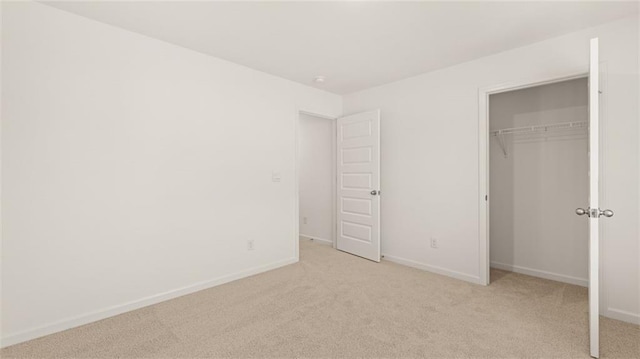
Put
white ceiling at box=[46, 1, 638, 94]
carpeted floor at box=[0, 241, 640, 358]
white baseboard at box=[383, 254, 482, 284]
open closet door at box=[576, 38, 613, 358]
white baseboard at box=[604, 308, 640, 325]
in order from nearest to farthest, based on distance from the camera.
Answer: open closet door at box=[576, 38, 613, 358], carpeted floor at box=[0, 241, 640, 358], white ceiling at box=[46, 1, 638, 94], white baseboard at box=[604, 308, 640, 325], white baseboard at box=[383, 254, 482, 284]

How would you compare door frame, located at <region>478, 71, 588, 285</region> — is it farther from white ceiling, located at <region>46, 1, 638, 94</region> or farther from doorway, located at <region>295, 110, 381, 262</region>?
doorway, located at <region>295, 110, 381, 262</region>

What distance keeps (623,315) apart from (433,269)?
1.59m

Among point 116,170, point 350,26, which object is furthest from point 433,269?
point 116,170

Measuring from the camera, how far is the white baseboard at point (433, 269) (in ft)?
10.7

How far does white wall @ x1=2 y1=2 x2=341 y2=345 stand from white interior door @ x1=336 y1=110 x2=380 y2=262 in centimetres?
131

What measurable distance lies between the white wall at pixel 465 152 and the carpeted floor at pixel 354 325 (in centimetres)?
44

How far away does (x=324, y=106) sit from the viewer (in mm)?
4359

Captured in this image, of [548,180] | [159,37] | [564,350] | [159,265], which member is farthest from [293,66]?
[564,350]

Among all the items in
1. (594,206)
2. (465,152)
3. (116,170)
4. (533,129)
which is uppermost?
(533,129)

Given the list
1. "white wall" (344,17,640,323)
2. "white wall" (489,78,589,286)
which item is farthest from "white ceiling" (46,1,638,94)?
"white wall" (489,78,589,286)

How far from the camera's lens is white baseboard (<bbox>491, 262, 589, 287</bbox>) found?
10.3ft

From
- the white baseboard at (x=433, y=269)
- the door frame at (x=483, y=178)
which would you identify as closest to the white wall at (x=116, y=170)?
the white baseboard at (x=433, y=269)

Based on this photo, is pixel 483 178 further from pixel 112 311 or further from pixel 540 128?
pixel 112 311

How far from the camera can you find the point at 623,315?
7.77ft
